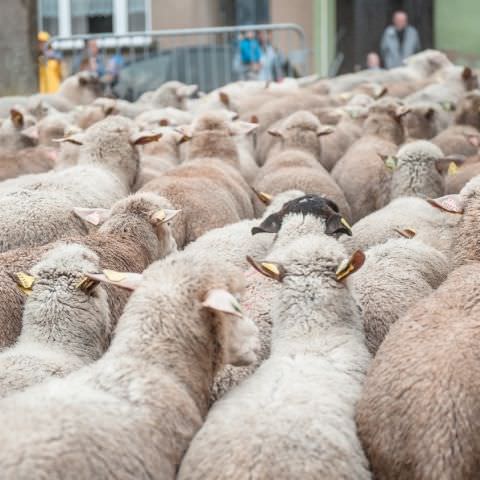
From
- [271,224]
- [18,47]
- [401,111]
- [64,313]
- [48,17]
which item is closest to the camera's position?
[64,313]

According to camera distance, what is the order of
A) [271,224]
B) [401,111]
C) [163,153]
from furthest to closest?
[401,111]
[163,153]
[271,224]

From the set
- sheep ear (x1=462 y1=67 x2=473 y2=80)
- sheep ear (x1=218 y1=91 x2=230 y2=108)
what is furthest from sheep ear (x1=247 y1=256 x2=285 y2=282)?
sheep ear (x1=462 y1=67 x2=473 y2=80)

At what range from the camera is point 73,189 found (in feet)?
25.2

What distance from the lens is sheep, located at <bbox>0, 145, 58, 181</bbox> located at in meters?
9.70

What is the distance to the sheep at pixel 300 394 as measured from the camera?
3936mm

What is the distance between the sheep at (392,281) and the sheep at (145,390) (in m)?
0.90

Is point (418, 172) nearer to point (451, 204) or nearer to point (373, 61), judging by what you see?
point (451, 204)

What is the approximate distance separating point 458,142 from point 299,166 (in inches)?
76.2

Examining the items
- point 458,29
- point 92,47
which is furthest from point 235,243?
point 458,29

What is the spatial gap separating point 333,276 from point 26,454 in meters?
1.94

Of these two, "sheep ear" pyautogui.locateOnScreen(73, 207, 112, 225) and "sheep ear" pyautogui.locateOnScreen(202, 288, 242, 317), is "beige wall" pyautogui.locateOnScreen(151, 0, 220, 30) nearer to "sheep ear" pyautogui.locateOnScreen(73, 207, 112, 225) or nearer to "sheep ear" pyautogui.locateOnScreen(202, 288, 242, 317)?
"sheep ear" pyautogui.locateOnScreen(73, 207, 112, 225)

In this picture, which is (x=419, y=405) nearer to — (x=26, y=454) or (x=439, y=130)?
(x=26, y=454)

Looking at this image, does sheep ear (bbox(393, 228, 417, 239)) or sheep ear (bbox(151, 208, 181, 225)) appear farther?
sheep ear (bbox(393, 228, 417, 239))

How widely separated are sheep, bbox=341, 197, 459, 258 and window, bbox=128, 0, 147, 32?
18319 mm
